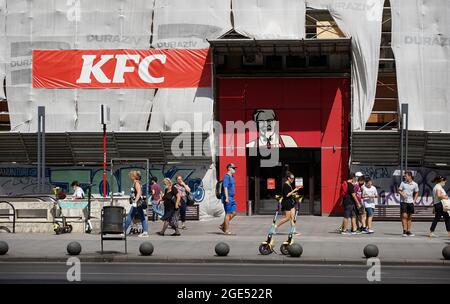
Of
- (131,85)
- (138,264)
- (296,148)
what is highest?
(131,85)

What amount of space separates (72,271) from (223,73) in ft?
60.3

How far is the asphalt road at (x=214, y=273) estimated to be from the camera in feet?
42.4

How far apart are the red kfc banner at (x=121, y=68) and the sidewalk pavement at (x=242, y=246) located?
22.7 ft

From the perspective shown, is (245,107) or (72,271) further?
(245,107)

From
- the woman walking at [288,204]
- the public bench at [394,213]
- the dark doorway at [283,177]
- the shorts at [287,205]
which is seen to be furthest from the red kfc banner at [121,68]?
the shorts at [287,205]

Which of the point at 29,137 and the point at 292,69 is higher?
the point at 292,69

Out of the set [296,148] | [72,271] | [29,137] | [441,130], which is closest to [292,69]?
[296,148]

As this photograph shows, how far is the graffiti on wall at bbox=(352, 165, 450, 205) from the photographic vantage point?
100ft

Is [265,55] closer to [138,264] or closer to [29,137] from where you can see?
[29,137]

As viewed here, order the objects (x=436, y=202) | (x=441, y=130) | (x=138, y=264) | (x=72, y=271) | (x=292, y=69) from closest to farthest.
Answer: (x=72, y=271)
(x=138, y=264)
(x=436, y=202)
(x=441, y=130)
(x=292, y=69)

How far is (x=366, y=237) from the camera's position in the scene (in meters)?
22.0

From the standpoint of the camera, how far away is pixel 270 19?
30.3 m

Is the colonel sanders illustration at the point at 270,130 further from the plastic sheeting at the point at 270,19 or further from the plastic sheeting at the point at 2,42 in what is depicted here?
the plastic sheeting at the point at 2,42

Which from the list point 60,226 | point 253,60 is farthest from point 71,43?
point 60,226
